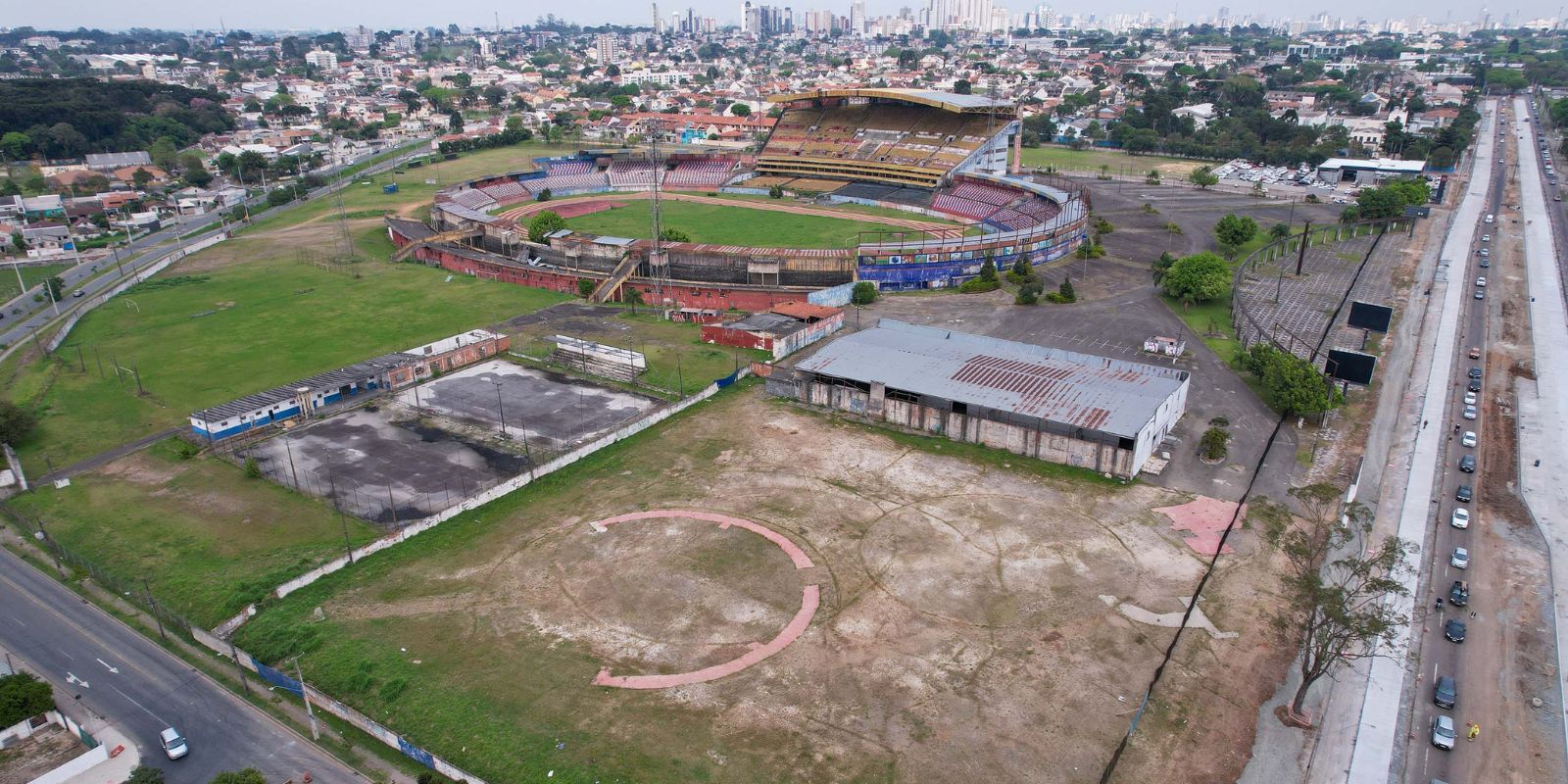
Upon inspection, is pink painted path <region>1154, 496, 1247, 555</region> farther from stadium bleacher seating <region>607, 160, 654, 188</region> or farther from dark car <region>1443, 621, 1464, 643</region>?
stadium bleacher seating <region>607, 160, 654, 188</region>

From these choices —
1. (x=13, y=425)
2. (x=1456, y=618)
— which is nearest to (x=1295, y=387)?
(x=1456, y=618)

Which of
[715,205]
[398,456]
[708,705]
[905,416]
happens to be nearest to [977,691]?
[708,705]

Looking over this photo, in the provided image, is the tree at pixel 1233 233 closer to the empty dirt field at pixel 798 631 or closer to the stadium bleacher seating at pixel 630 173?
the empty dirt field at pixel 798 631

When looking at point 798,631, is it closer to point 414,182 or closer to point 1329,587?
point 1329,587

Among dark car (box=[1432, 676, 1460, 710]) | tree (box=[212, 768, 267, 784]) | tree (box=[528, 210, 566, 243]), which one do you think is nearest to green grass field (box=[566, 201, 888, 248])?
tree (box=[528, 210, 566, 243])

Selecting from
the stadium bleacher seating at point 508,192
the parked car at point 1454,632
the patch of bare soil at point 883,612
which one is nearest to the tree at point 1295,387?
the patch of bare soil at point 883,612

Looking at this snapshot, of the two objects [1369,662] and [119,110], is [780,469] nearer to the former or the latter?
[1369,662]
